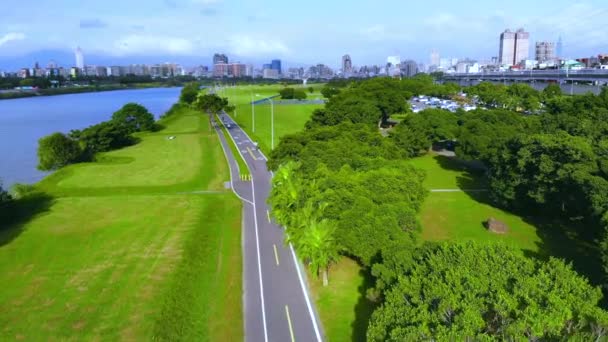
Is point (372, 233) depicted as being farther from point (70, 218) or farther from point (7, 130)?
point (7, 130)

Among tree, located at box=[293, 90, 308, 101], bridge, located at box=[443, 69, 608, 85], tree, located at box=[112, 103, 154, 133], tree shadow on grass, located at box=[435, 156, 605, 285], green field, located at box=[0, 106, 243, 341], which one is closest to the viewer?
green field, located at box=[0, 106, 243, 341]

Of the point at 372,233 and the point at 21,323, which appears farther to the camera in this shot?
the point at 372,233

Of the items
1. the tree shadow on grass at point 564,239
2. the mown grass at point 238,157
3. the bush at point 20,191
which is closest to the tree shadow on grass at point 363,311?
the tree shadow on grass at point 564,239

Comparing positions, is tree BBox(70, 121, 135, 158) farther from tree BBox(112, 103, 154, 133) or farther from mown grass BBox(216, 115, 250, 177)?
mown grass BBox(216, 115, 250, 177)

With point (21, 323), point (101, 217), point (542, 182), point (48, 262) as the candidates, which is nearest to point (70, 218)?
point (101, 217)

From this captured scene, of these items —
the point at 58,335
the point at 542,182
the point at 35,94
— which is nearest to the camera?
the point at 58,335

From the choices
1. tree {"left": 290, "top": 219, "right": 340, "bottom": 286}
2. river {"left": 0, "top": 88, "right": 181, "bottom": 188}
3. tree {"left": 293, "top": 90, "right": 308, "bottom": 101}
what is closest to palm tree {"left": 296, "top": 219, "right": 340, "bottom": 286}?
tree {"left": 290, "top": 219, "right": 340, "bottom": 286}

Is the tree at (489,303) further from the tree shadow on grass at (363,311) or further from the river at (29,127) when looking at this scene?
the river at (29,127)
